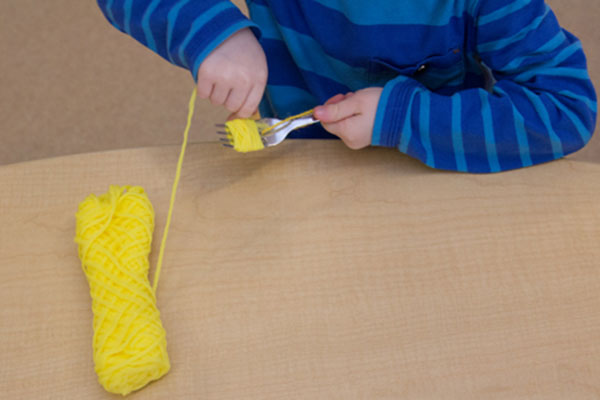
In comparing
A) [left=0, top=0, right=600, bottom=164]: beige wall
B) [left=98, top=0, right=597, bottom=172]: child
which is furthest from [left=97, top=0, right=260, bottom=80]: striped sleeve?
[left=0, top=0, right=600, bottom=164]: beige wall

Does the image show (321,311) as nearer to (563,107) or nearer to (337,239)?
(337,239)

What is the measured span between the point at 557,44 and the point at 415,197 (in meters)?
0.22

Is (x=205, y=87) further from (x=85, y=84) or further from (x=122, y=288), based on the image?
(x=85, y=84)

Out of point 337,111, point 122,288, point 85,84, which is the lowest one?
point 85,84

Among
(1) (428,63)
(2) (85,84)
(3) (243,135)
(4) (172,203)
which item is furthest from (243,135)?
(2) (85,84)

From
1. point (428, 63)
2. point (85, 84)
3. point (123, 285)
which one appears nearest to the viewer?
point (123, 285)

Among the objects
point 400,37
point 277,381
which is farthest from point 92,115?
point 277,381

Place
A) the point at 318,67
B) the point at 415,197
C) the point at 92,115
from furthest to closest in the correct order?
the point at 92,115 → the point at 318,67 → the point at 415,197

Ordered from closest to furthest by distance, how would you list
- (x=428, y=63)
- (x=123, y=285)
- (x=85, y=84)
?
(x=123, y=285)
(x=428, y=63)
(x=85, y=84)

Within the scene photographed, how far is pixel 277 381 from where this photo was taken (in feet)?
1.65

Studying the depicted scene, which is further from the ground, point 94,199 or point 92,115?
point 94,199

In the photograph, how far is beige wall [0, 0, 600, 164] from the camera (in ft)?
4.77

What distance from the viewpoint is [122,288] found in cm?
52

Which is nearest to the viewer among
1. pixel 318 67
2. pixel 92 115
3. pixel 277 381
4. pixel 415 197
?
pixel 277 381
